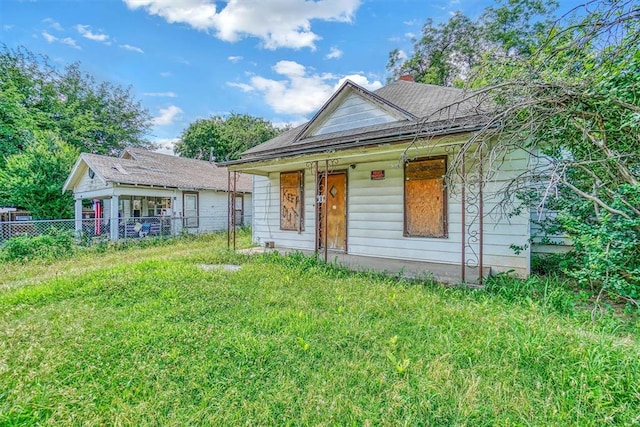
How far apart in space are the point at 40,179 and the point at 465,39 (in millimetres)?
22863

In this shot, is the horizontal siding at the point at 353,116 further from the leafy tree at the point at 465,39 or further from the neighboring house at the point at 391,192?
the leafy tree at the point at 465,39

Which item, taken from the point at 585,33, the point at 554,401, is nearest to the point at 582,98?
the point at 585,33

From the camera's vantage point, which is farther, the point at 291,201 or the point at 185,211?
the point at 185,211

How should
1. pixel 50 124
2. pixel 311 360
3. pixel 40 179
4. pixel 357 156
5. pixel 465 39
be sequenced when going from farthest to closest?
pixel 50 124 → pixel 465 39 → pixel 40 179 → pixel 357 156 → pixel 311 360

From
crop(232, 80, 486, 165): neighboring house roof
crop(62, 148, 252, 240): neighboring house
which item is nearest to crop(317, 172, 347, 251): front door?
crop(232, 80, 486, 165): neighboring house roof

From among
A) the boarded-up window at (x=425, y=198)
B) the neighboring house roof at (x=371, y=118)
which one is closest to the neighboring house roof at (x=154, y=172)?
the neighboring house roof at (x=371, y=118)

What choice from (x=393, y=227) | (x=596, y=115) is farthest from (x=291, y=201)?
(x=596, y=115)

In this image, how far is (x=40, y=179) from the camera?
11695 mm

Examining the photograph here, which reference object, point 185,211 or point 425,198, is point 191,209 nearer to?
point 185,211

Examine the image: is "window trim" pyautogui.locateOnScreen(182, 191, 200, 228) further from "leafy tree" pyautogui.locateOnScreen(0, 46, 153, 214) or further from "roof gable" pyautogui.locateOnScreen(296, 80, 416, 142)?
"roof gable" pyautogui.locateOnScreen(296, 80, 416, 142)

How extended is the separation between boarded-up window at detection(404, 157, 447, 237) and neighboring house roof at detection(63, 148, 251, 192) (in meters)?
9.63

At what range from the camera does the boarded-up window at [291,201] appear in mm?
8141

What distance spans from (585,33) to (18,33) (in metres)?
24.8

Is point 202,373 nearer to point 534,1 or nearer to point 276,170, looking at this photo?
point 276,170
